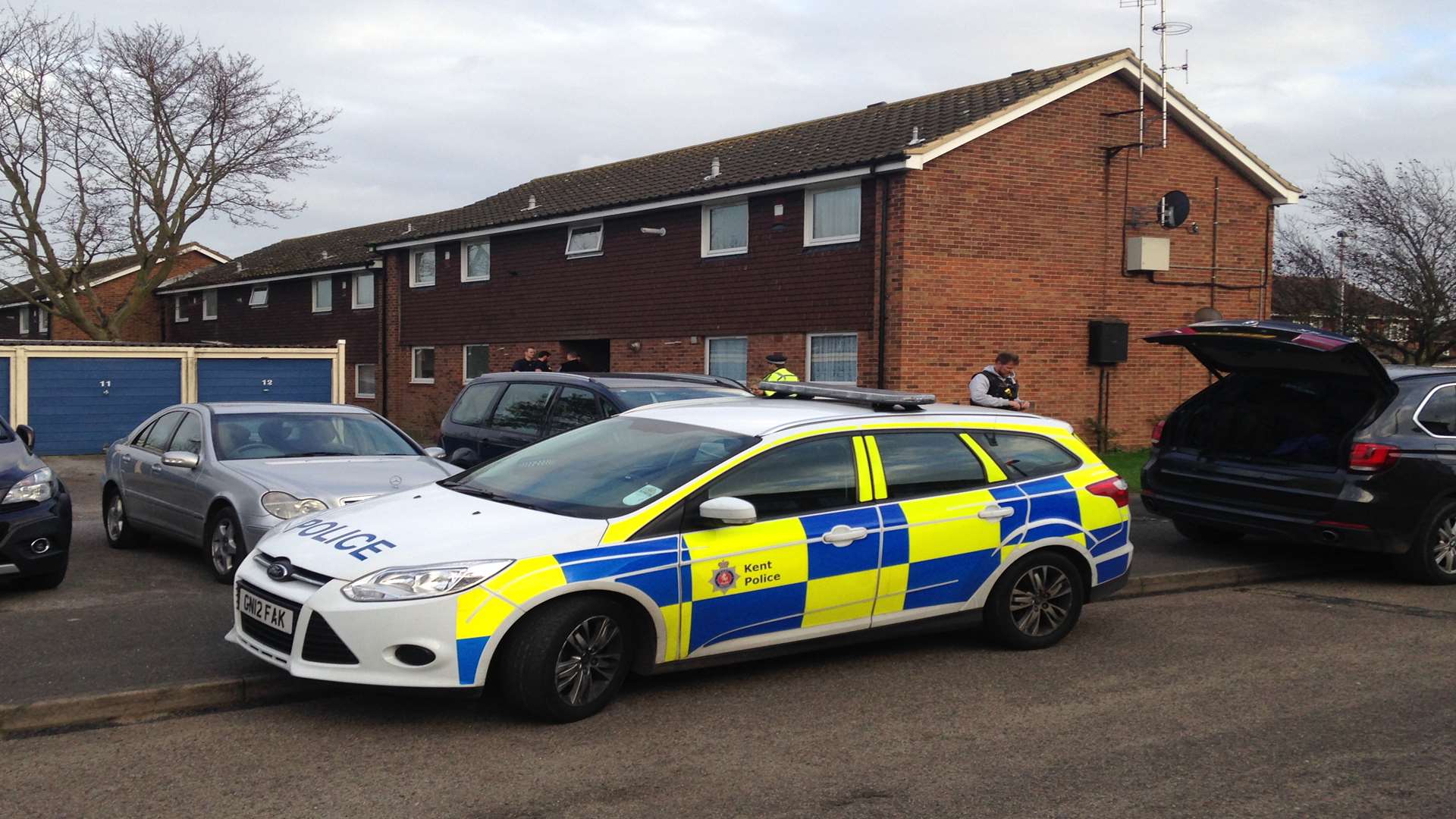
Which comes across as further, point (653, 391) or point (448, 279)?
point (448, 279)

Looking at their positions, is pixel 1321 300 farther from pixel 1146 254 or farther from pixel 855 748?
pixel 855 748

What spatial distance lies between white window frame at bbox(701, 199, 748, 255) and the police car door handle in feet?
47.4

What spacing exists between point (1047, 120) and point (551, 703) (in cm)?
1562

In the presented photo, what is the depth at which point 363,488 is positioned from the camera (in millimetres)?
8477

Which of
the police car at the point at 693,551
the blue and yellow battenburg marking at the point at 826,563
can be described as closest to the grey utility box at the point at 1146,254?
the police car at the point at 693,551

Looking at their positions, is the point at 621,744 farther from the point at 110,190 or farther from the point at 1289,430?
the point at 110,190

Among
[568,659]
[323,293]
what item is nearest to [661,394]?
[568,659]

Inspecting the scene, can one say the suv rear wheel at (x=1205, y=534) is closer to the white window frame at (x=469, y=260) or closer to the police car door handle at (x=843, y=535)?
the police car door handle at (x=843, y=535)

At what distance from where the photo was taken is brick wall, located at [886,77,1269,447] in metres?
17.8

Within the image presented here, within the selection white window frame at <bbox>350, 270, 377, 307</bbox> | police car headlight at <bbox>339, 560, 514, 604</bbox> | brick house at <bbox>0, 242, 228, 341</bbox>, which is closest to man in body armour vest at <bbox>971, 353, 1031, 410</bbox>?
police car headlight at <bbox>339, 560, 514, 604</bbox>

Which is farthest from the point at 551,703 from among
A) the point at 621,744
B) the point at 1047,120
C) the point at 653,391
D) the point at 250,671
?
the point at 1047,120

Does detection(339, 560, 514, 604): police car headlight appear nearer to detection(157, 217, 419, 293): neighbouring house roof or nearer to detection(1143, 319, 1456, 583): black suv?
detection(1143, 319, 1456, 583): black suv

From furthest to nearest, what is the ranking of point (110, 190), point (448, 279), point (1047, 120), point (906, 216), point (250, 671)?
point (110, 190) → point (448, 279) → point (1047, 120) → point (906, 216) → point (250, 671)

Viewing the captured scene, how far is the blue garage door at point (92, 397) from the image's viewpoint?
66.1 feet
